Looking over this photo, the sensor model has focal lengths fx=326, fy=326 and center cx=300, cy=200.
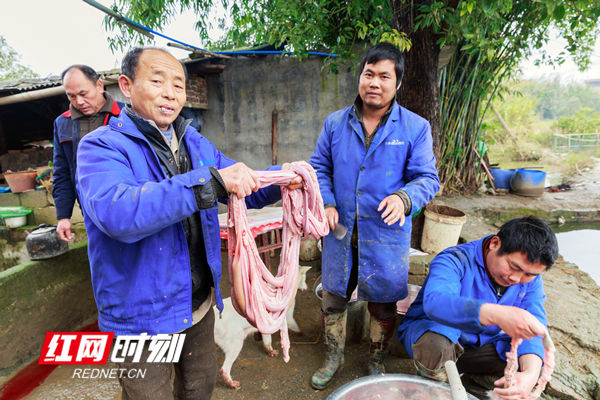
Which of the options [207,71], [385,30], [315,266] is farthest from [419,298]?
[207,71]

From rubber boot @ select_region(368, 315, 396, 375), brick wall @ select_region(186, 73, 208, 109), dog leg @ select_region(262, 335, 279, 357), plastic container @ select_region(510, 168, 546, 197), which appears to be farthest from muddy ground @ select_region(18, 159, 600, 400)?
plastic container @ select_region(510, 168, 546, 197)

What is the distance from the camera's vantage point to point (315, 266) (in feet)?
14.9

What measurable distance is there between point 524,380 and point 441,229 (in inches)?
109

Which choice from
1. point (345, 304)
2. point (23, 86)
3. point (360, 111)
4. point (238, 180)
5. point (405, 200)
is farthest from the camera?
point (23, 86)

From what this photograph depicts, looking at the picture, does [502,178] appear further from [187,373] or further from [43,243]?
[43,243]

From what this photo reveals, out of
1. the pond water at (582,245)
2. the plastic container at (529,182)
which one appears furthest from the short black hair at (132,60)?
the plastic container at (529,182)

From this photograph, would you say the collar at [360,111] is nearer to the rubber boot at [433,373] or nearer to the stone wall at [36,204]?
the rubber boot at [433,373]

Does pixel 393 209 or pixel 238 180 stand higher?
pixel 238 180

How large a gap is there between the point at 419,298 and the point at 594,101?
211ft

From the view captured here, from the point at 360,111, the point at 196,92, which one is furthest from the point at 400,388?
the point at 196,92

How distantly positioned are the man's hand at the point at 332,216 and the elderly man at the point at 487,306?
67cm

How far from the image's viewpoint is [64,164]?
2703mm

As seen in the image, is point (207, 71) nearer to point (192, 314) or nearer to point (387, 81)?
point (387, 81)

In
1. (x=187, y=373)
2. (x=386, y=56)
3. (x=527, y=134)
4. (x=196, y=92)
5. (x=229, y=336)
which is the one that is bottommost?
(x=229, y=336)
